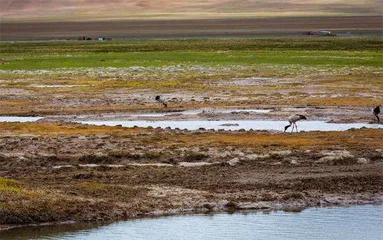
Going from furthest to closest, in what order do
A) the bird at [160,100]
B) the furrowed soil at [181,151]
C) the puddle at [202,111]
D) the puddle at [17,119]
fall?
the bird at [160,100], the puddle at [202,111], the puddle at [17,119], the furrowed soil at [181,151]

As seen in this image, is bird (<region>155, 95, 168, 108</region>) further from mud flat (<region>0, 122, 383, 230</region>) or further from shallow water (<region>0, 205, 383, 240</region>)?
shallow water (<region>0, 205, 383, 240</region>)

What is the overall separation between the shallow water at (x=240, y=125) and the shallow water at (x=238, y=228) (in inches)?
499

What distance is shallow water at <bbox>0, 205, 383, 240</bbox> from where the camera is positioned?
66.7 ft

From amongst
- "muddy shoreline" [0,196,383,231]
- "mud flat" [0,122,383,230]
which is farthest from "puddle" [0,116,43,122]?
"muddy shoreline" [0,196,383,231]

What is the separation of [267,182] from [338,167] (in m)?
2.81

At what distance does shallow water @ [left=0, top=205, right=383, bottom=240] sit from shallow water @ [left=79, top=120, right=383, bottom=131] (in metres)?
12.7

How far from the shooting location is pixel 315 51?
82.9 meters

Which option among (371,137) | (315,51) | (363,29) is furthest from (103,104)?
(363,29)

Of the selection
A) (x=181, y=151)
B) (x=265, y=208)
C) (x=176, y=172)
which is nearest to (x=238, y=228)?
(x=265, y=208)

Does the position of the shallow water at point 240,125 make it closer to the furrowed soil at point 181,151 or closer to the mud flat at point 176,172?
the furrowed soil at point 181,151

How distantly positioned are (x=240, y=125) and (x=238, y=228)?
15.6m

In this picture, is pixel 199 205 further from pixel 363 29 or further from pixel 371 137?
pixel 363 29

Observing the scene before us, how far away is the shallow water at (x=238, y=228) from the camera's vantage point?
800 inches

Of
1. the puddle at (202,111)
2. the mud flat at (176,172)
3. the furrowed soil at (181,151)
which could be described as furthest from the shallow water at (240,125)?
the mud flat at (176,172)
